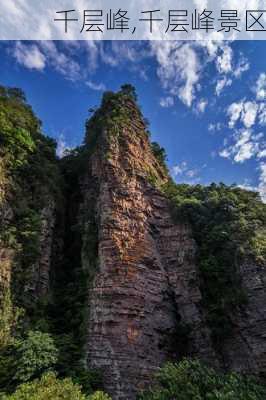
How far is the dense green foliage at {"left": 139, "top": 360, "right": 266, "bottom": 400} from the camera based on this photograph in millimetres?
13070

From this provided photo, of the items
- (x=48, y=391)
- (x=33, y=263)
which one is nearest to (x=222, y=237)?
(x=33, y=263)

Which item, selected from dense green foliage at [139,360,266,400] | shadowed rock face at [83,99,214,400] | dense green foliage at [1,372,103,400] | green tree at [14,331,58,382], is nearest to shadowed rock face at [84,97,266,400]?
shadowed rock face at [83,99,214,400]

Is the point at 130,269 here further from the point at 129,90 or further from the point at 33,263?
the point at 129,90

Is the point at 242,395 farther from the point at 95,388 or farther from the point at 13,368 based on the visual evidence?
the point at 13,368

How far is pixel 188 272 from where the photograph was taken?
70.7 feet

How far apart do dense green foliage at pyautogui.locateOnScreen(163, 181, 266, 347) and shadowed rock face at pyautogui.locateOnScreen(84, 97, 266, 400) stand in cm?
54

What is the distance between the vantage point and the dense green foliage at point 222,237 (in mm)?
19391

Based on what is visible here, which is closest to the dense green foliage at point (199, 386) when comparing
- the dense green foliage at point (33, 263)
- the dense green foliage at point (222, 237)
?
the dense green foliage at point (33, 263)

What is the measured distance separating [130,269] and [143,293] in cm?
136

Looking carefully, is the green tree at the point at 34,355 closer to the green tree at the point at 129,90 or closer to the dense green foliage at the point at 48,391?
the dense green foliage at the point at 48,391

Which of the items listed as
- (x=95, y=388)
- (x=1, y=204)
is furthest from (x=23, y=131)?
(x=95, y=388)

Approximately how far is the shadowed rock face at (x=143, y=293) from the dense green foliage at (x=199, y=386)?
2.55m

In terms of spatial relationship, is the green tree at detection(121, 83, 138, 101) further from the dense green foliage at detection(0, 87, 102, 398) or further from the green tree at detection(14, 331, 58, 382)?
the green tree at detection(14, 331, 58, 382)

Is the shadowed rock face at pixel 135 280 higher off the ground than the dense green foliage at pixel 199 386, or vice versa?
the shadowed rock face at pixel 135 280
